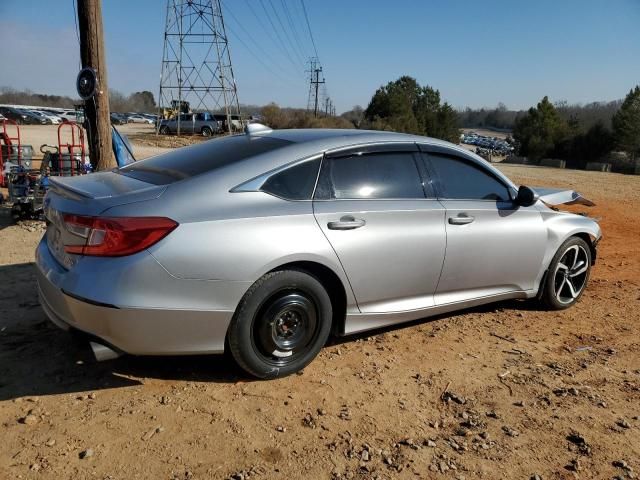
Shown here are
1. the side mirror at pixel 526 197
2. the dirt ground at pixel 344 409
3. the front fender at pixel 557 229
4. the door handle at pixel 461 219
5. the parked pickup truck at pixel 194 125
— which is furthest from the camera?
the parked pickup truck at pixel 194 125

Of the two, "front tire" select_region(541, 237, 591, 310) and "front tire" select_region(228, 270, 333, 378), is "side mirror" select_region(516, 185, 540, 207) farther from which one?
"front tire" select_region(228, 270, 333, 378)

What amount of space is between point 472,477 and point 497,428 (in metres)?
0.50

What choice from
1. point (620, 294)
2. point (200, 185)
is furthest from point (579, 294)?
point (200, 185)

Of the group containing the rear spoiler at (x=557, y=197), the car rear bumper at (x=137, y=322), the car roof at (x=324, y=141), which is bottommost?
the car rear bumper at (x=137, y=322)

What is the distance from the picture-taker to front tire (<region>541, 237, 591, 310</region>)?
4.78 m

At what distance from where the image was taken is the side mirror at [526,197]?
4.37m

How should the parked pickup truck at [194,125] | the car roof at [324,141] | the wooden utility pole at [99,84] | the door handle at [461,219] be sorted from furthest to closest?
the parked pickup truck at [194,125]
the wooden utility pole at [99,84]
the door handle at [461,219]
the car roof at [324,141]

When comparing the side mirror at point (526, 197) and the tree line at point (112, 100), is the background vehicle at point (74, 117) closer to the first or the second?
the side mirror at point (526, 197)

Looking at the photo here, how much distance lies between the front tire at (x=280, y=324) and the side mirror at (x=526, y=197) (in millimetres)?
2003

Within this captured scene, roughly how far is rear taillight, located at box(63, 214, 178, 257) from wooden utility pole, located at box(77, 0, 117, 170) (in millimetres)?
5090

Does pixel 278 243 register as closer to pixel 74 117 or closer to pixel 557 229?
pixel 557 229

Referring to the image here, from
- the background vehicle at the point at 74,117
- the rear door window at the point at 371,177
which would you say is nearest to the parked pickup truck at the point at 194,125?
the background vehicle at the point at 74,117

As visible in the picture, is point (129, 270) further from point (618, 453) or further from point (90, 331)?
point (618, 453)

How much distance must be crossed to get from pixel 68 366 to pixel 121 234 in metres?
1.18
